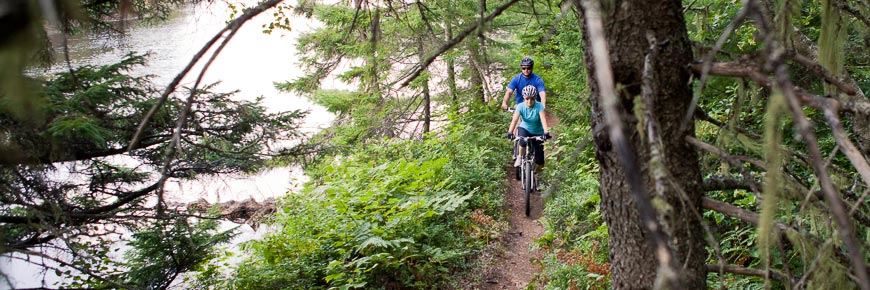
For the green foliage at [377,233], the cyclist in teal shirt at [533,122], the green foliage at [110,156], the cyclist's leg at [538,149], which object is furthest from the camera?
the cyclist's leg at [538,149]

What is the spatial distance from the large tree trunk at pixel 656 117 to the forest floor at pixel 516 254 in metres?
4.30

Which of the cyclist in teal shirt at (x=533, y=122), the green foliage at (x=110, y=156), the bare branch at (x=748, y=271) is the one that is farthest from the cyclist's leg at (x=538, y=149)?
the bare branch at (x=748, y=271)

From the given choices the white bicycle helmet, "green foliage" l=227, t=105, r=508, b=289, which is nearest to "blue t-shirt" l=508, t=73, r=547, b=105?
the white bicycle helmet

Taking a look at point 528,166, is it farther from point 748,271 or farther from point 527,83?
point 748,271

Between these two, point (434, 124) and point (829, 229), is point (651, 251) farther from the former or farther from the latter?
point (434, 124)

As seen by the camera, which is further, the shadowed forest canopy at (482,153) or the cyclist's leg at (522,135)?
the cyclist's leg at (522,135)

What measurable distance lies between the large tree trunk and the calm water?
837 cm

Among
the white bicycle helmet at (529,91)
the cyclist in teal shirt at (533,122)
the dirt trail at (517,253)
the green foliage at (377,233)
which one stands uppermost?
the white bicycle helmet at (529,91)

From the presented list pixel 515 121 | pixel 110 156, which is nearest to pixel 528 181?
pixel 515 121

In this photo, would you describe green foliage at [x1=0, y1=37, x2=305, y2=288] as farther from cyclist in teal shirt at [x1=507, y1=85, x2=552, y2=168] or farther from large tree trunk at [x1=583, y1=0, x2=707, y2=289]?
cyclist in teal shirt at [x1=507, y1=85, x2=552, y2=168]

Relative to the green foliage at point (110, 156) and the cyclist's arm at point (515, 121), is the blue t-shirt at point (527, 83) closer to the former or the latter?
the cyclist's arm at point (515, 121)

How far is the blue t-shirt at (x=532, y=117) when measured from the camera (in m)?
8.81

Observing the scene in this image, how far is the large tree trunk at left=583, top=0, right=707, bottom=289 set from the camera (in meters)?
2.19

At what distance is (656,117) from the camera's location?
211cm
